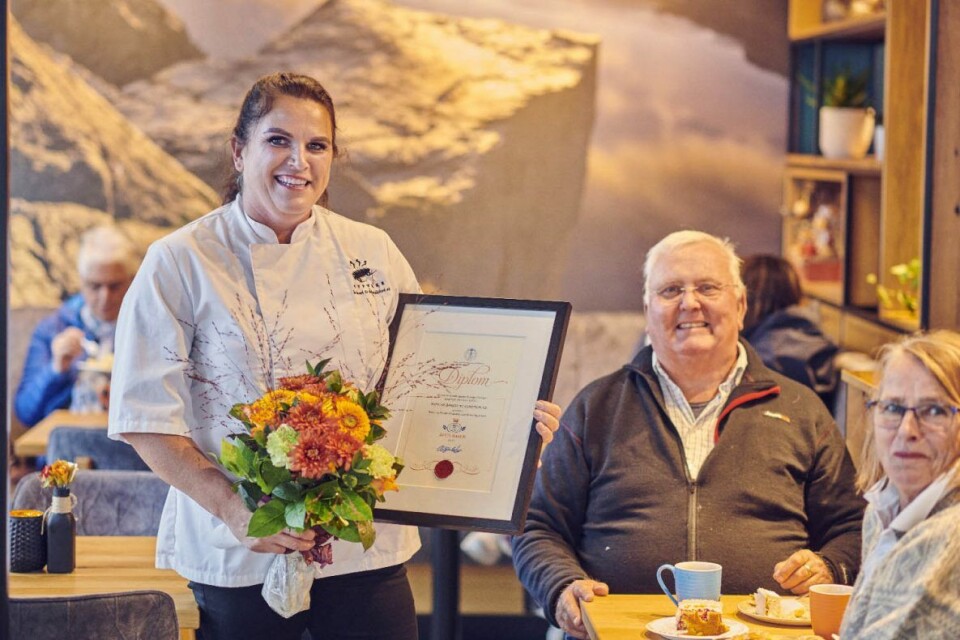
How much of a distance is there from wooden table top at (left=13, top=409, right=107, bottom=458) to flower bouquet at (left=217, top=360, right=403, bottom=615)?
2307mm

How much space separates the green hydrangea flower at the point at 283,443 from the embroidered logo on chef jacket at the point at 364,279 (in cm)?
44

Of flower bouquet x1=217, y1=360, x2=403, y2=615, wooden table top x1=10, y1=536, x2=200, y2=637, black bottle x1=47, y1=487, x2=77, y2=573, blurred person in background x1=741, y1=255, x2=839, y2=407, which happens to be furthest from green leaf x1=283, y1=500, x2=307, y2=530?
blurred person in background x1=741, y1=255, x2=839, y2=407

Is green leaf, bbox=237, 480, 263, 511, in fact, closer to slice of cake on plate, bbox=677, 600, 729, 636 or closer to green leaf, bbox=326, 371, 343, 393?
green leaf, bbox=326, 371, 343, 393

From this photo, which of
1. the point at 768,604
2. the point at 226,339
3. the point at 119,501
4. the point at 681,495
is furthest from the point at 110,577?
the point at 768,604

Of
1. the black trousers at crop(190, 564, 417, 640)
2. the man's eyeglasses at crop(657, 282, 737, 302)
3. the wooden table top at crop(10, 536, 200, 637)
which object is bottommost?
the wooden table top at crop(10, 536, 200, 637)

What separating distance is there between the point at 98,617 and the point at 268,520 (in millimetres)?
327

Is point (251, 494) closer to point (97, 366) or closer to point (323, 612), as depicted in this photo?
point (323, 612)

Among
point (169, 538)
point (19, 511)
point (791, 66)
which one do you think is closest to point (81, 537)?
point (19, 511)

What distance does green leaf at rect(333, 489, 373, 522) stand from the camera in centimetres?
212

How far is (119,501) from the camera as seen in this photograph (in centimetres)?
330

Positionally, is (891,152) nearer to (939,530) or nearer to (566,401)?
(566,401)

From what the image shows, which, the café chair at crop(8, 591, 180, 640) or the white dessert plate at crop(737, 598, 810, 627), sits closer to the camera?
the café chair at crop(8, 591, 180, 640)

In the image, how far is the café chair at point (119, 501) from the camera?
3.29m

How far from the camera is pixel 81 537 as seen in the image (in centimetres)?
317
